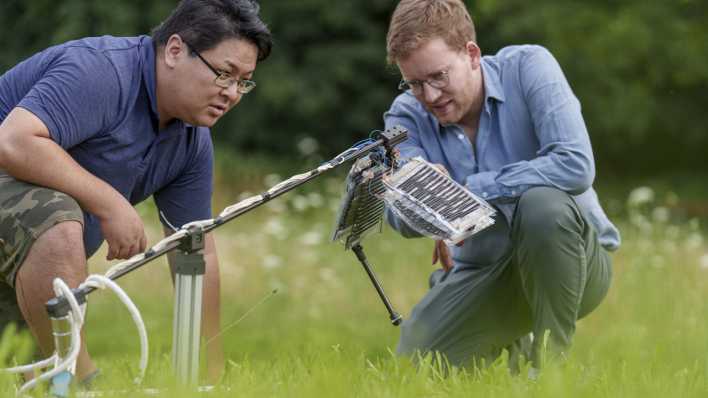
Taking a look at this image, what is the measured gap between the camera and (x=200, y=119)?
359 cm

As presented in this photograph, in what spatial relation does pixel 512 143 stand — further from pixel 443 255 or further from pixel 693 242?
pixel 693 242

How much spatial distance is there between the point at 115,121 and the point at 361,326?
3.03 metres

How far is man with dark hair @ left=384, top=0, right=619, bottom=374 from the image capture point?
12.6 ft

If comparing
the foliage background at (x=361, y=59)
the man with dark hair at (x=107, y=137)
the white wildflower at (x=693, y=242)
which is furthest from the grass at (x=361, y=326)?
the foliage background at (x=361, y=59)

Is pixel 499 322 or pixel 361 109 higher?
pixel 499 322

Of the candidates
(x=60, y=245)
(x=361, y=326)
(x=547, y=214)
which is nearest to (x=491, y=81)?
(x=547, y=214)

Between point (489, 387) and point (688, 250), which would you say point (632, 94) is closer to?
point (688, 250)

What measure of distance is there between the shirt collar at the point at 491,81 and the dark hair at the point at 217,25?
3.04ft

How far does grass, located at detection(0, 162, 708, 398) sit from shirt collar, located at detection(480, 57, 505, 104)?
1022mm

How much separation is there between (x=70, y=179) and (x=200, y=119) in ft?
1.72

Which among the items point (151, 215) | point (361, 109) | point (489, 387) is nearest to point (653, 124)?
point (361, 109)

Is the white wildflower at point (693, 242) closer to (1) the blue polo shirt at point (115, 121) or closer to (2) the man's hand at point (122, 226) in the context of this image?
(1) the blue polo shirt at point (115, 121)

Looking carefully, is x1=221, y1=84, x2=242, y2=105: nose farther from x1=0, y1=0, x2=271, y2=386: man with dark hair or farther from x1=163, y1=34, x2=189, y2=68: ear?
x1=163, y1=34, x2=189, y2=68: ear

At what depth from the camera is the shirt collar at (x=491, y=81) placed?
4.07 metres
